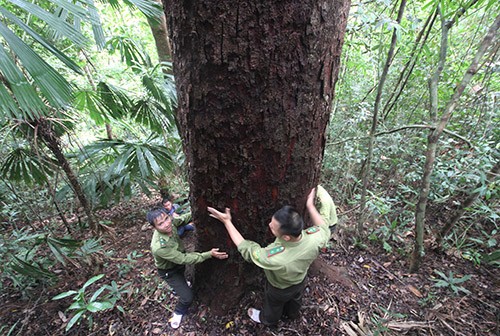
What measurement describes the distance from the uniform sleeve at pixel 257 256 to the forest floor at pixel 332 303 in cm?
53

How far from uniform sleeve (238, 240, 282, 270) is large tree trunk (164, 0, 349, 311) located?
4.5 inches

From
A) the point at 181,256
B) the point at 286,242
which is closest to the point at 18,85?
the point at 181,256

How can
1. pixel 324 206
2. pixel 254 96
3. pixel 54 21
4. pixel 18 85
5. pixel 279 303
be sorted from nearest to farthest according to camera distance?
pixel 254 96 → pixel 18 85 → pixel 54 21 → pixel 279 303 → pixel 324 206

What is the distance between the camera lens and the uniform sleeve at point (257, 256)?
54.0 inches

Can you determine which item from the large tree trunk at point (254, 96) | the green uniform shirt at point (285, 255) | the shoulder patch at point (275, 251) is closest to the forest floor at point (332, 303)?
the green uniform shirt at point (285, 255)

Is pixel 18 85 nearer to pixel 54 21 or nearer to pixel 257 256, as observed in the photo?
pixel 54 21

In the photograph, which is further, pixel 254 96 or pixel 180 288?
pixel 180 288

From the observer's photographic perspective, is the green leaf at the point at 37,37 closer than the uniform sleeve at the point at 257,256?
Yes

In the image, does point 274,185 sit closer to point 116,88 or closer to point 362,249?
point 362,249

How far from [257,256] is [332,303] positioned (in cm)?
105

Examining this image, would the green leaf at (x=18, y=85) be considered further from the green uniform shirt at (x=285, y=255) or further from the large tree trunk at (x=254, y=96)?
the green uniform shirt at (x=285, y=255)

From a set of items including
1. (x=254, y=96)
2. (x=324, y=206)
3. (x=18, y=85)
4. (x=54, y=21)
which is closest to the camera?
(x=254, y=96)

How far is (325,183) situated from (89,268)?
341cm

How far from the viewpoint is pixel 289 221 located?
1.31m
